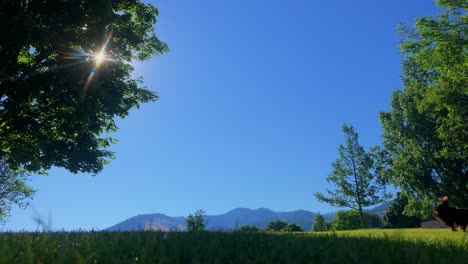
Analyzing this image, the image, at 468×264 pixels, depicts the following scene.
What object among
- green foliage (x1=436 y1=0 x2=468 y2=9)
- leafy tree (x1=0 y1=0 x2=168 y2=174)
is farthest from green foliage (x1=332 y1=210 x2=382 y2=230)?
leafy tree (x1=0 y1=0 x2=168 y2=174)

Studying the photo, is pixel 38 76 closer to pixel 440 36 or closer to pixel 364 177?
pixel 440 36

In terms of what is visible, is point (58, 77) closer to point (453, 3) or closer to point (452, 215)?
point (452, 215)

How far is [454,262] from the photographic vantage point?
3.69 m

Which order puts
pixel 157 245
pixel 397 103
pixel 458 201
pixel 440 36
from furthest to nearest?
pixel 397 103 < pixel 458 201 < pixel 440 36 < pixel 157 245

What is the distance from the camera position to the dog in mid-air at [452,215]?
1520 centimetres

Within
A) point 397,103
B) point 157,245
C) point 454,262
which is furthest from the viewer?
point 397,103

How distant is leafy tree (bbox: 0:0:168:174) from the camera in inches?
619

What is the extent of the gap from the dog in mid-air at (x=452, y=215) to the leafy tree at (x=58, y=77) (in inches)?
595

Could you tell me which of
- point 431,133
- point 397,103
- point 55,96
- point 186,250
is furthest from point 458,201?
point 186,250

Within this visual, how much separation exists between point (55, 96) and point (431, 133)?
36.7 metres

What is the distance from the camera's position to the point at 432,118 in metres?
40.4

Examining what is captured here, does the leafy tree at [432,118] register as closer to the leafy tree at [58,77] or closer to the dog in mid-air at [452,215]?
the dog in mid-air at [452,215]

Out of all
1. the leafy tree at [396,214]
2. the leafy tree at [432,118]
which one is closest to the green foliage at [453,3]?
the leafy tree at [432,118]

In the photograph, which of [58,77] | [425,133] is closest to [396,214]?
[425,133]
